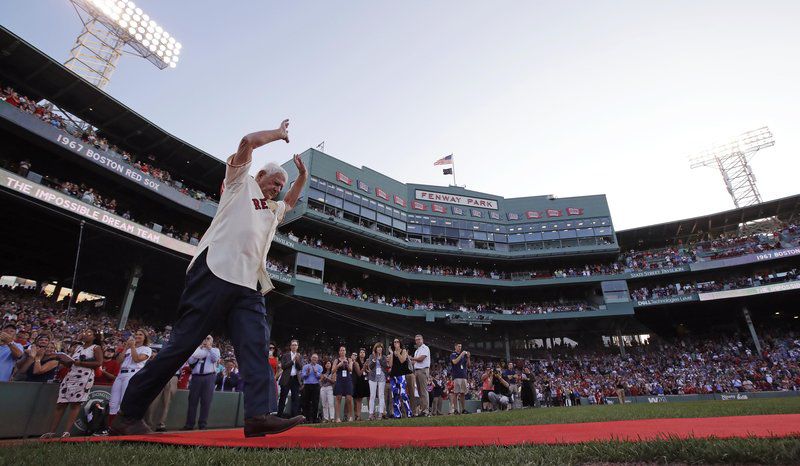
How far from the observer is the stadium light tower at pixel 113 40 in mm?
29562

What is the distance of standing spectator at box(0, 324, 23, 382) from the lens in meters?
6.74

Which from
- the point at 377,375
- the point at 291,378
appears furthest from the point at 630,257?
the point at 291,378

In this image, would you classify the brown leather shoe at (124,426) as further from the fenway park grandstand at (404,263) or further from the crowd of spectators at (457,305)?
the crowd of spectators at (457,305)

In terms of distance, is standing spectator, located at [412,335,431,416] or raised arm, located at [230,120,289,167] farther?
standing spectator, located at [412,335,431,416]

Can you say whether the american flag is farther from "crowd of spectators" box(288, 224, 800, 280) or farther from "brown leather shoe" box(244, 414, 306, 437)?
"brown leather shoe" box(244, 414, 306, 437)

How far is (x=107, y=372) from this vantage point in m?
7.46

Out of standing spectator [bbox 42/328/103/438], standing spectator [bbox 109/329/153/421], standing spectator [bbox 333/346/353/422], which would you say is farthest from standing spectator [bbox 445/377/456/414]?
standing spectator [bbox 42/328/103/438]

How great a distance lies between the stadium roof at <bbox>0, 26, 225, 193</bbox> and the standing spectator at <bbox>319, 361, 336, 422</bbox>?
2161 cm

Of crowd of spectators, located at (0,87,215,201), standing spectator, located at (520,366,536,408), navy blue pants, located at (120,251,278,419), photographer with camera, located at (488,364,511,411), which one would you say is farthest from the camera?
crowd of spectators, located at (0,87,215,201)

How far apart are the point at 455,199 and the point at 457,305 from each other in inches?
481

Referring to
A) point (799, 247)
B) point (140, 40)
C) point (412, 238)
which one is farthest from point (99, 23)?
point (799, 247)

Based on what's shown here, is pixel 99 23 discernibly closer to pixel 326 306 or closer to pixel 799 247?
pixel 326 306

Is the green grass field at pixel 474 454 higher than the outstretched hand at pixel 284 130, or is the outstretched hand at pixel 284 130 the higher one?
the outstretched hand at pixel 284 130

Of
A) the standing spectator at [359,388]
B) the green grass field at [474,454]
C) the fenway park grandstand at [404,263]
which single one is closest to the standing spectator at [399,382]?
the standing spectator at [359,388]
